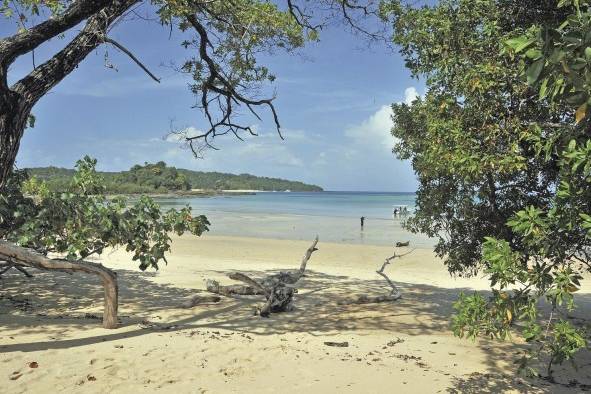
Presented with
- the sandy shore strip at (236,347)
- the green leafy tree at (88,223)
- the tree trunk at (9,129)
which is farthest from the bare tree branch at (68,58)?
the sandy shore strip at (236,347)

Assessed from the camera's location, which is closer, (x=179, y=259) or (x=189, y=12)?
(x=189, y=12)

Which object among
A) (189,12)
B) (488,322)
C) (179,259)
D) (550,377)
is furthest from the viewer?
(179,259)

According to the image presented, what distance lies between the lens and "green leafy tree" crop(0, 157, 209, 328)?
655 cm

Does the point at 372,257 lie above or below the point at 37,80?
below

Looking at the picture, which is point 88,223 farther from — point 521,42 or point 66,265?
point 521,42

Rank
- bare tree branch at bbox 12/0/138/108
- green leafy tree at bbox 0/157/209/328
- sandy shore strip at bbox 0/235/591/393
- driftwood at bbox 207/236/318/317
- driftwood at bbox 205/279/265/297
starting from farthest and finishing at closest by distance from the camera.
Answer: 1. driftwood at bbox 205/279/265/297
2. driftwood at bbox 207/236/318/317
3. green leafy tree at bbox 0/157/209/328
4. bare tree branch at bbox 12/0/138/108
5. sandy shore strip at bbox 0/235/591/393

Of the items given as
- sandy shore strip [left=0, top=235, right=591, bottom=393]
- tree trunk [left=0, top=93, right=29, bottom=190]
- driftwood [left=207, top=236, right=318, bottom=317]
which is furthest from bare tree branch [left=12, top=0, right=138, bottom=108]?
driftwood [left=207, top=236, right=318, bottom=317]

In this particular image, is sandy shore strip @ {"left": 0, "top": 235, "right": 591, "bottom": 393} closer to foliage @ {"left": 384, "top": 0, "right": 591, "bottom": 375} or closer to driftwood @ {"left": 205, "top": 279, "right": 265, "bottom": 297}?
driftwood @ {"left": 205, "top": 279, "right": 265, "bottom": 297}

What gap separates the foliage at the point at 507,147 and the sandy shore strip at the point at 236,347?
120 cm

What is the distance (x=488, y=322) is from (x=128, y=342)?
14.5 feet

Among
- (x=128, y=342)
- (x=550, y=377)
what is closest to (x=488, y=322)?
(x=550, y=377)

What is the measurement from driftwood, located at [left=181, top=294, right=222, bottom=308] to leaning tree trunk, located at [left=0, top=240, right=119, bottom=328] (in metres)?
2.08

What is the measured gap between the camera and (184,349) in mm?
5922

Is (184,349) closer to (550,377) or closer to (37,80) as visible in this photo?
(37,80)
